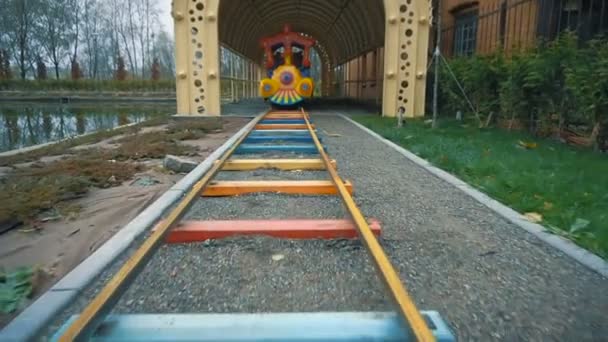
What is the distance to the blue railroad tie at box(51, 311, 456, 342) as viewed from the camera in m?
1.58

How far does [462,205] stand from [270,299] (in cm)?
219

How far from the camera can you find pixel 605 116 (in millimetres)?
5562

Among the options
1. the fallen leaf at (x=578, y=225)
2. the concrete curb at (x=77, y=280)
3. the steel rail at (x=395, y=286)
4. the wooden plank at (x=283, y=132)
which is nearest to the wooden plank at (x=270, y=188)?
the concrete curb at (x=77, y=280)

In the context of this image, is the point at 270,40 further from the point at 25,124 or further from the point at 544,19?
the point at 544,19

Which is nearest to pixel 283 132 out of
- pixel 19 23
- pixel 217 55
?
pixel 217 55

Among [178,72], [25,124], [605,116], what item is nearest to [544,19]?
[605,116]

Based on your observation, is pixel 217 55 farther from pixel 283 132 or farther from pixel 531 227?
pixel 531 227

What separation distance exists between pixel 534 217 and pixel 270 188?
213 cm

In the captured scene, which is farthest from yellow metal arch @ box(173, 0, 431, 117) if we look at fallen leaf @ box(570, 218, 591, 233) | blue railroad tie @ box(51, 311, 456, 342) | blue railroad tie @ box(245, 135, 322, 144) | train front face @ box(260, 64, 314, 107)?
blue railroad tie @ box(51, 311, 456, 342)

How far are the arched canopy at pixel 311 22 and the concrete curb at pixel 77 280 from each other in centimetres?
1068

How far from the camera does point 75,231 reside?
3.05 m

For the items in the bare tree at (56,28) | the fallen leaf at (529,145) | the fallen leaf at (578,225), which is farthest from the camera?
the bare tree at (56,28)

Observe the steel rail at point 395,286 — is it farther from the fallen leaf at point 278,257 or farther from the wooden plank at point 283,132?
the wooden plank at point 283,132

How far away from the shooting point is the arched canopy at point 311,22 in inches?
614
